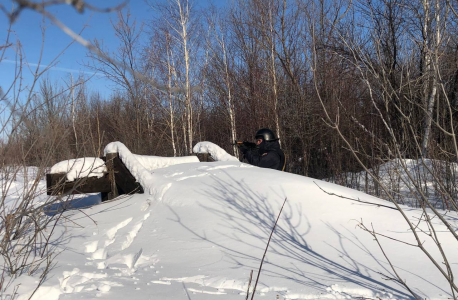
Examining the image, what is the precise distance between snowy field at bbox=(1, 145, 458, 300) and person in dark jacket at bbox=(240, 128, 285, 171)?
1.48 m

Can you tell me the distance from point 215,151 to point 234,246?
128 inches

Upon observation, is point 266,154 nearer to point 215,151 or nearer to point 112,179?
point 215,151

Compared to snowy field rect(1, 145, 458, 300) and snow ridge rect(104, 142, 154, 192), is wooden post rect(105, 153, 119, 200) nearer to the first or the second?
snow ridge rect(104, 142, 154, 192)

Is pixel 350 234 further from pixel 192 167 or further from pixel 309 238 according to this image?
pixel 192 167

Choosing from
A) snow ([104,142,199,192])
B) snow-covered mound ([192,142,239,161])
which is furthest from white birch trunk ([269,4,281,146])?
snow ([104,142,199,192])

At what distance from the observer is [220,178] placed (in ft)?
16.1

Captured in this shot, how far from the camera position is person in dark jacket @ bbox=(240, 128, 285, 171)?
6.68 metres

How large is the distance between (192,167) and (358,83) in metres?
7.87

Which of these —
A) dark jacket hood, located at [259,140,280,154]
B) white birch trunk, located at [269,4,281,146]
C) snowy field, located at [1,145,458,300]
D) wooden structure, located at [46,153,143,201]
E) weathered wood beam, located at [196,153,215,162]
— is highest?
white birch trunk, located at [269,4,281,146]

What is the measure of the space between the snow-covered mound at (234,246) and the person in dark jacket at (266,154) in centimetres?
156

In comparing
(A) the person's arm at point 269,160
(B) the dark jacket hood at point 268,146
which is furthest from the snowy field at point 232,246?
(B) the dark jacket hood at point 268,146

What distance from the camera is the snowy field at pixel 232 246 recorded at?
269 centimetres

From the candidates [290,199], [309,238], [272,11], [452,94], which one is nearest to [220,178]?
[290,199]

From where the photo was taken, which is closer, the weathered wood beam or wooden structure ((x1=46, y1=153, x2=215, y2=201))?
wooden structure ((x1=46, y1=153, x2=215, y2=201))
